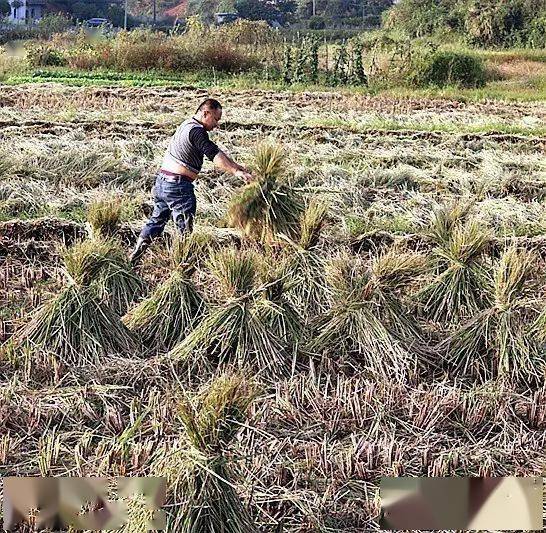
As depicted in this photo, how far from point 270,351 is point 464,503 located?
1.59m

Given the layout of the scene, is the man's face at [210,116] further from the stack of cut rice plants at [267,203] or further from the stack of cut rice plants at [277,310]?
the stack of cut rice plants at [277,310]

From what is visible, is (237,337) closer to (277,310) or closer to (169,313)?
(277,310)

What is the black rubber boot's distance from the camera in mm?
5273

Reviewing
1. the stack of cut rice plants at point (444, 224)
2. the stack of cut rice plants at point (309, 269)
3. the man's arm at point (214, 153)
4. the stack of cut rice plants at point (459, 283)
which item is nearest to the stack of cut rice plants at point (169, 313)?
the stack of cut rice plants at point (309, 269)

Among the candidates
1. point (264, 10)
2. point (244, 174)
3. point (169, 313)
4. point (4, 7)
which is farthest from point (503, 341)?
point (264, 10)

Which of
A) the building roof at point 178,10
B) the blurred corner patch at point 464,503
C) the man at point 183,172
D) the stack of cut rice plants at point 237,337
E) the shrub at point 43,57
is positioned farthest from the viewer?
the building roof at point 178,10

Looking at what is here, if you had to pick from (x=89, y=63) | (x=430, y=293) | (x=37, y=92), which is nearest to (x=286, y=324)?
(x=430, y=293)

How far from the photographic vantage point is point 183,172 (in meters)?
5.29

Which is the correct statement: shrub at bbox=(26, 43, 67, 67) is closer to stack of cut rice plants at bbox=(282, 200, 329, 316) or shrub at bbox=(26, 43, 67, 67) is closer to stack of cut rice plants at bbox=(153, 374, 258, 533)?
stack of cut rice plants at bbox=(282, 200, 329, 316)

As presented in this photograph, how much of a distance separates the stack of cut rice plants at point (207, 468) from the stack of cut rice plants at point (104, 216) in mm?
2919

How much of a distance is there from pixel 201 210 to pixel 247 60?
52.2 ft

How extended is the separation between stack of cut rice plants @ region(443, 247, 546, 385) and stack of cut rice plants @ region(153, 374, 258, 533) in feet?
6.37

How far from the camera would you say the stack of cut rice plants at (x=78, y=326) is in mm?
3957

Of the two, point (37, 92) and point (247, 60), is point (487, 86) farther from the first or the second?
point (37, 92)
